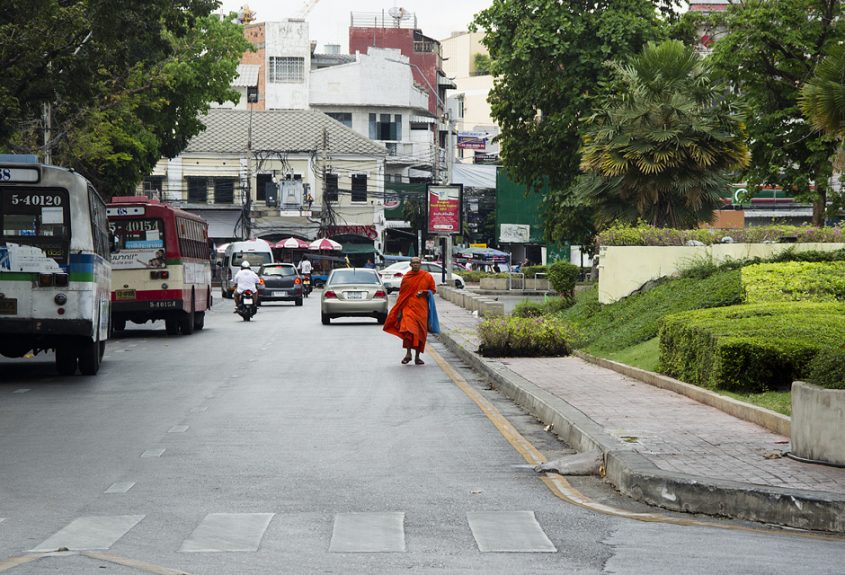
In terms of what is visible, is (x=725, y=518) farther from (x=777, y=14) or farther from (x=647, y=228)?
(x=777, y=14)

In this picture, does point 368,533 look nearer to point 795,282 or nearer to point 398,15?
point 795,282

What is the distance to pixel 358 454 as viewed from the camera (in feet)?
40.3

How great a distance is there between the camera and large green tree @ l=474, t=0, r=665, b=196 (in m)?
48.5

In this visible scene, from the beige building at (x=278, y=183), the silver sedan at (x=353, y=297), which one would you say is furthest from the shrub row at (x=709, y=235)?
the beige building at (x=278, y=183)

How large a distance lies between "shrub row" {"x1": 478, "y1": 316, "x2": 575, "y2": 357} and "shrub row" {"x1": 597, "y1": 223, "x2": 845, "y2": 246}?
5.72 meters

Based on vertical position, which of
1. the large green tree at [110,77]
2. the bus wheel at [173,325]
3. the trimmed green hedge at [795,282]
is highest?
the large green tree at [110,77]

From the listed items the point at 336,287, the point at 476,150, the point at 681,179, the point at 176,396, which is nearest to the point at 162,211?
the point at 336,287

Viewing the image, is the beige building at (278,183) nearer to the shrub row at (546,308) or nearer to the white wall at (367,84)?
the white wall at (367,84)

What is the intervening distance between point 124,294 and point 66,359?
11.1 meters

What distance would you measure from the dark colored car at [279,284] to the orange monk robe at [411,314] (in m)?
27.8

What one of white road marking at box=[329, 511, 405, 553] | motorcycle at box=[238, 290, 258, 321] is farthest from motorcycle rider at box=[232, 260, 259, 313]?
white road marking at box=[329, 511, 405, 553]

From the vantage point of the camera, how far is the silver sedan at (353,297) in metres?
37.8

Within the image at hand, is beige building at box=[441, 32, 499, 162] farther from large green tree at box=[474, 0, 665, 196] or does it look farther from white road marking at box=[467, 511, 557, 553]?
white road marking at box=[467, 511, 557, 553]

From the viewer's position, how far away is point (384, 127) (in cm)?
9656
